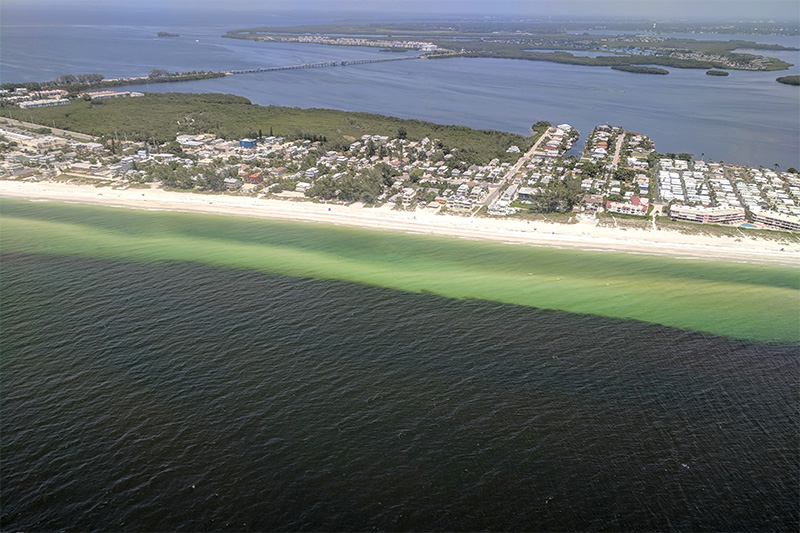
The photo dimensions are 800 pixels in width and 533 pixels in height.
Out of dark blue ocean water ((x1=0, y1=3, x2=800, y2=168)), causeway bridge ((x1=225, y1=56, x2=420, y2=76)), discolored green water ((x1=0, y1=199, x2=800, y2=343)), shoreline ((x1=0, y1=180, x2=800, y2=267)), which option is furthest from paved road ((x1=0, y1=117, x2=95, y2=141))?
causeway bridge ((x1=225, y1=56, x2=420, y2=76))

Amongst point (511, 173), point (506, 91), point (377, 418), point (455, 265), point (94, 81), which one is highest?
point (506, 91)

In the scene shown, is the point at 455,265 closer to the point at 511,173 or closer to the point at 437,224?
the point at 437,224

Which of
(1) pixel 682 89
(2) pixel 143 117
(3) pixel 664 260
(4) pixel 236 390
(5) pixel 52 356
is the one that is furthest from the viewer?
(1) pixel 682 89

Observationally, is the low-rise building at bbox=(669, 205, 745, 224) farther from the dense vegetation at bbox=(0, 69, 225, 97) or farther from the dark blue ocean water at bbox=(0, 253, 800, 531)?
the dense vegetation at bbox=(0, 69, 225, 97)

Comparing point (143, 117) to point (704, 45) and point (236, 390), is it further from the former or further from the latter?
point (704, 45)

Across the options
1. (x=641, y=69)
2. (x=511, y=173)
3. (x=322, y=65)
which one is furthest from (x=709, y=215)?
(x=322, y=65)

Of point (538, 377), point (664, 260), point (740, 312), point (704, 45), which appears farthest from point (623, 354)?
point (704, 45)
